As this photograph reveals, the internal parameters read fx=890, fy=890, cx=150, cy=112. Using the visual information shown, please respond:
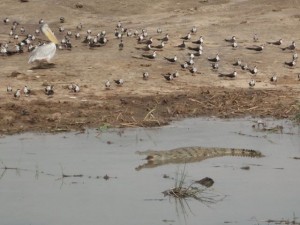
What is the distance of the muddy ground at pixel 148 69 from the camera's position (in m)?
18.1

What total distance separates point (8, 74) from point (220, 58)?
557 centimetres

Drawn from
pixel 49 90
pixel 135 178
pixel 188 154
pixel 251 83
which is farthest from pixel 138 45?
pixel 135 178

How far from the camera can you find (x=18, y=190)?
40.3 ft

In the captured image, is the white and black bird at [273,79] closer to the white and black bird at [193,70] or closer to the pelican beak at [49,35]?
the white and black bird at [193,70]

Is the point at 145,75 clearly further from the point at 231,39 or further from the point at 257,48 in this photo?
the point at 231,39

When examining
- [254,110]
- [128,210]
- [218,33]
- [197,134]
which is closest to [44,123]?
[197,134]

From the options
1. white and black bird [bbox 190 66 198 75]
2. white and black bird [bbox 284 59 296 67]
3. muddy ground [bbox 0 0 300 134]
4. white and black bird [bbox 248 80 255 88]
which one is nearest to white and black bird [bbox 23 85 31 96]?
muddy ground [bbox 0 0 300 134]

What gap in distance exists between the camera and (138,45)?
23969mm

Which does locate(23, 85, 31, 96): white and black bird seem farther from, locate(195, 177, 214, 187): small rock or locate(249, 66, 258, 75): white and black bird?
locate(195, 177, 214, 187): small rock

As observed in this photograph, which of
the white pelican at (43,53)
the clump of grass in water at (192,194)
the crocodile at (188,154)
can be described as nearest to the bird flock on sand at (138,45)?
the white pelican at (43,53)

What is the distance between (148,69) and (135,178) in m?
8.72

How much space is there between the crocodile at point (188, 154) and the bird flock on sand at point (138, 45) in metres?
5.29

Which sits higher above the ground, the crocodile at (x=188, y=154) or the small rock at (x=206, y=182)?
the small rock at (x=206, y=182)

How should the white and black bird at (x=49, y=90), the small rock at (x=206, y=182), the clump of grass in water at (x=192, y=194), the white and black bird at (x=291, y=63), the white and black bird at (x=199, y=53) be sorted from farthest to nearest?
the white and black bird at (x=199, y=53)
the white and black bird at (x=291, y=63)
the white and black bird at (x=49, y=90)
the small rock at (x=206, y=182)
the clump of grass in water at (x=192, y=194)
